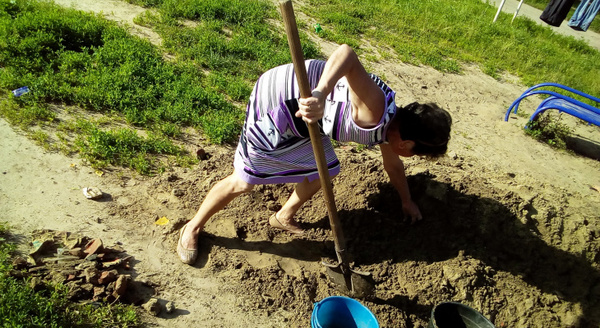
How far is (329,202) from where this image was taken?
8.99ft

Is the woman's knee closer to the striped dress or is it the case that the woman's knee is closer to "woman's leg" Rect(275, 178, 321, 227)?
the striped dress

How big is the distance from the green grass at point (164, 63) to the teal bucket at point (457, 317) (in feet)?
8.37

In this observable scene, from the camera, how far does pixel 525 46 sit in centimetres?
935

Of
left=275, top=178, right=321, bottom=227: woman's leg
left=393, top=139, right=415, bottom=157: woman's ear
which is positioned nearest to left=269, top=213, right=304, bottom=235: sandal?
left=275, top=178, right=321, bottom=227: woman's leg

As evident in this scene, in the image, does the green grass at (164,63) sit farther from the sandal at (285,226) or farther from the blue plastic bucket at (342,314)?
the blue plastic bucket at (342,314)

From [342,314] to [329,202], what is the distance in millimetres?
728

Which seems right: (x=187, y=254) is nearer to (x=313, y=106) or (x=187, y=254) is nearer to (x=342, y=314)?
(x=342, y=314)

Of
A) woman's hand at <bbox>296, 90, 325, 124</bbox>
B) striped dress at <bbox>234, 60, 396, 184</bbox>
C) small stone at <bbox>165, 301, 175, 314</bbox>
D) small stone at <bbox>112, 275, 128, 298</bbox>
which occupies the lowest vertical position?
small stone at <bbox>165, 301, 175, 314</bbox>

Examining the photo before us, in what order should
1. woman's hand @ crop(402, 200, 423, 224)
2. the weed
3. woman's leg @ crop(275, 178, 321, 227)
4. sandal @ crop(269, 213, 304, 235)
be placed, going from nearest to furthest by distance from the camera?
woman's leg @ crop(275, 178, 321, 227) → sandal @ crop(269, 213, 304, 235) → woman's hand @ crop(402, 200, 423, 224) → the weed

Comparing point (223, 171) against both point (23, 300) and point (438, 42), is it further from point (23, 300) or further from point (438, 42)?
point (438, 42)

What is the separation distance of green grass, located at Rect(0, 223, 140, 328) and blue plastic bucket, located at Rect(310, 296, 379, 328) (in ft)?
3.70

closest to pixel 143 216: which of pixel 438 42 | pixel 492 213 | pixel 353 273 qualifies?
pixel 353 273

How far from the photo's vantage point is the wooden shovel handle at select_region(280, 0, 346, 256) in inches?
81.7

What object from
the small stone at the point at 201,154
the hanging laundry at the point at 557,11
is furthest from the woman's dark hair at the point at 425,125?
the hanging laundry at the point at 557,11
